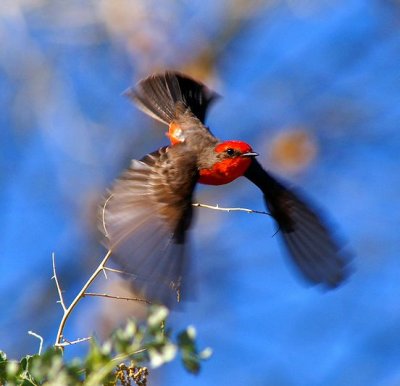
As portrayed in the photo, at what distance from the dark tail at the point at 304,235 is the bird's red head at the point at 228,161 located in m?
0.10

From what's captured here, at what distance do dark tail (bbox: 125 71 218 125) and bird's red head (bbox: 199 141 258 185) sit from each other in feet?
1.53

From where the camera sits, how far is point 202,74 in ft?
20.7

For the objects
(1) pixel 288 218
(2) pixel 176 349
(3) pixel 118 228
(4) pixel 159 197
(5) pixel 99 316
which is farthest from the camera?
(5) pixel 99 316

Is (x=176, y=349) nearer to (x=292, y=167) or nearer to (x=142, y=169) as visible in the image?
(x=142, y=169)

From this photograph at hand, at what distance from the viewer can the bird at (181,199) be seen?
2.82m

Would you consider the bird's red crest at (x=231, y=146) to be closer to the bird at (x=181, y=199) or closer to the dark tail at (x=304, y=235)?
the bird at (x=181, y=199)

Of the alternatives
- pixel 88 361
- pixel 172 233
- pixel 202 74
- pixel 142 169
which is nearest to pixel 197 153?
pixel 142 169

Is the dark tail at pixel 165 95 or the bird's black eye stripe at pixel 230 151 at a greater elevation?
the dark tail at pixel 165 95


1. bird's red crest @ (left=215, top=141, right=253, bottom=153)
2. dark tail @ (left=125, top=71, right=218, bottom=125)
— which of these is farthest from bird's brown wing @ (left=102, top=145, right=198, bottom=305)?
dark tail @ (left=125, top=71, right=218, bottom=125)

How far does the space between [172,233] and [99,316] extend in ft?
11.3

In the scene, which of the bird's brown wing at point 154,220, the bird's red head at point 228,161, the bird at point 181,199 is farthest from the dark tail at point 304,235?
the bird's brown wing at point 154,220

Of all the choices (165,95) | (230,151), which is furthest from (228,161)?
(165,95)

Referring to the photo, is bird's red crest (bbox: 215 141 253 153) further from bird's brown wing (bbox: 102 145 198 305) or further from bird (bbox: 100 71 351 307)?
bird's brown wing (bbox: 102 145 198 305)

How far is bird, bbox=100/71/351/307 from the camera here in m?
2.82
